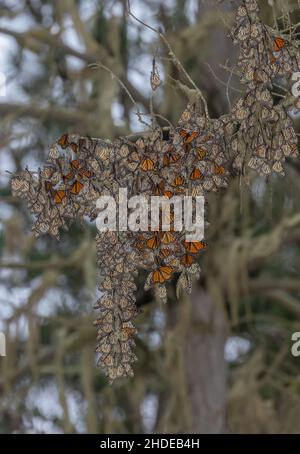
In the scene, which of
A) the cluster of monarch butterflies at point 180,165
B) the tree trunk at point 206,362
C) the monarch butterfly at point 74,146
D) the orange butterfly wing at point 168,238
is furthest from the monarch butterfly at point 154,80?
the tree trunk at point 206,362

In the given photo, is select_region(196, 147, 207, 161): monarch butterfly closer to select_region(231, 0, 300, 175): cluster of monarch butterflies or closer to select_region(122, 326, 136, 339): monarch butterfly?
select_region(231, 0, 300, 175): cluster of monarch butterflies


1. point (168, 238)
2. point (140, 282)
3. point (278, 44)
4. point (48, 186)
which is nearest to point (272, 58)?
point (278, 44)

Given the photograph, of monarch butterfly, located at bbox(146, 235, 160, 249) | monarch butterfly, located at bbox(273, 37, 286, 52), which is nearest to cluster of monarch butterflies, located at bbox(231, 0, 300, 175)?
monarch butterfly, located at bbox(273, 37, 286, 52)

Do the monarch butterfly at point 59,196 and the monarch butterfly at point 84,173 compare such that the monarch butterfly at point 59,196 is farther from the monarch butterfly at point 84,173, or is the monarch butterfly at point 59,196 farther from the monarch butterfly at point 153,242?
the monarch butterfly at point 153,242

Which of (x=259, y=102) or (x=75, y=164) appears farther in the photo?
(x=75, y=164)

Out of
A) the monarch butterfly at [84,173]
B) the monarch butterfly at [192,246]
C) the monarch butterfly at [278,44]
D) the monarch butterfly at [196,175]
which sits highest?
the monarch butterfly at [278,44]

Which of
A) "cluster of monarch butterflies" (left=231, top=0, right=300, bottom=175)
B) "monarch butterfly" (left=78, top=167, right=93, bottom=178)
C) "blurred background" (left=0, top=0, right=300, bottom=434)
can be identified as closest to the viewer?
"cluster of monarch butterflies" (left=231, top=0, right=300, bottom=175)

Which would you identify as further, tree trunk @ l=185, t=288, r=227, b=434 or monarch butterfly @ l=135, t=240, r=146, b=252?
tree trunk @ l=185, t=288, r=227, b=434

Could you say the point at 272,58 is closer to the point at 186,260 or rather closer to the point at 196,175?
the point at 196,175
